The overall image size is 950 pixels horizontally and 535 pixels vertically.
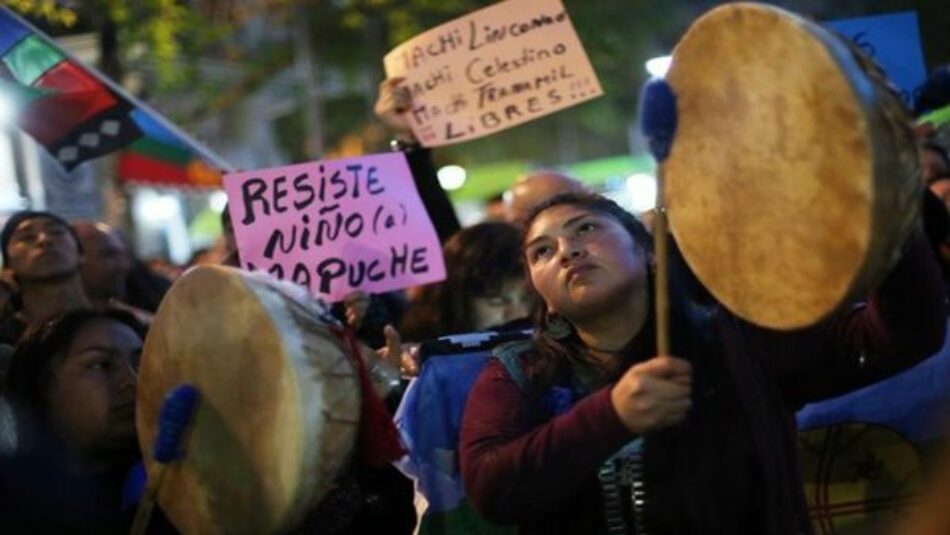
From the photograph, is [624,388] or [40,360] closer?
[624,388]

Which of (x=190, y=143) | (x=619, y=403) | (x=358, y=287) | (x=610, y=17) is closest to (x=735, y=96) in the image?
(x=619, y=403)

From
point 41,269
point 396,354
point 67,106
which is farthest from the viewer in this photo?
point 67,106

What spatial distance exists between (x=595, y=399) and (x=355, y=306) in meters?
1.95

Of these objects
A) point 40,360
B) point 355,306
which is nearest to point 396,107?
point 355,306

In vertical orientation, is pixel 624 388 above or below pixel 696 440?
above

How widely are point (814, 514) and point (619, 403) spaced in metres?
1.41

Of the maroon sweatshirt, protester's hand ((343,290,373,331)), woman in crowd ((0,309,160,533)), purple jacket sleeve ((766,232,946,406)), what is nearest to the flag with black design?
→ protester's hand ((343,290,373,331))

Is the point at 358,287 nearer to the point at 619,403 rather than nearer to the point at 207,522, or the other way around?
the point at 207,522

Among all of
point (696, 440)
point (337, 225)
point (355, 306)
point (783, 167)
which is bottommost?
point (355, 306)

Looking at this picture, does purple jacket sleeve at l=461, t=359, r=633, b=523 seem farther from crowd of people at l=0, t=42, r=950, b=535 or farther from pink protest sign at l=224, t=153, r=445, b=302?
pink protest sign at l=224, t=153, r=445, b=302

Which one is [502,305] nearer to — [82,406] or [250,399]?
[82,406]

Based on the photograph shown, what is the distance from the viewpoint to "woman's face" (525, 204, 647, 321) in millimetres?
2967

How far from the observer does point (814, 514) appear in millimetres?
3773

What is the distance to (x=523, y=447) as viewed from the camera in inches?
109
